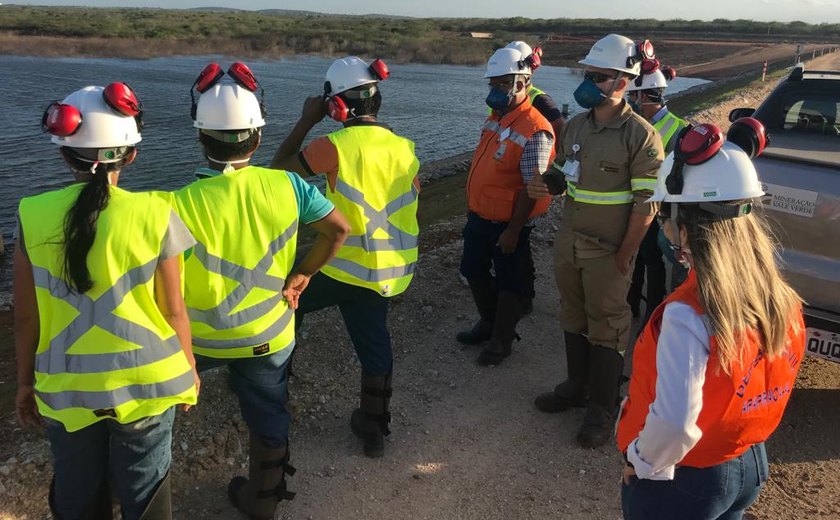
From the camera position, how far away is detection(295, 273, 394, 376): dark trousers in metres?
3.72

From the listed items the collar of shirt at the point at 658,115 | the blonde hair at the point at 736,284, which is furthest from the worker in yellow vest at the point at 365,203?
the collar of shirt at the point at 658,115

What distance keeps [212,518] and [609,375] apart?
8.03 ft

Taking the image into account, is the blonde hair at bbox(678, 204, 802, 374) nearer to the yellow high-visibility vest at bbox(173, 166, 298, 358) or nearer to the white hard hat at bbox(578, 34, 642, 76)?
the yellow high-visibility vest at bbox(173, 166, 298, 358)

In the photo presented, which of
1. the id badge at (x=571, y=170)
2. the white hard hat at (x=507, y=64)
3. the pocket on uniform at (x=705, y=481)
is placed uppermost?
the white hard hat at (x=507, y=64)

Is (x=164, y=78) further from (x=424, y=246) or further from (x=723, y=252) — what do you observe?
(x=723, y=252)

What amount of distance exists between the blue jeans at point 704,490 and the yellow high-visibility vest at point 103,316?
180 cm

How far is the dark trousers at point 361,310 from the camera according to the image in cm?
372

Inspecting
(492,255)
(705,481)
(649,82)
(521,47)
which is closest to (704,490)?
(705,481)

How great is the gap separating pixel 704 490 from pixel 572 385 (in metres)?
2.28

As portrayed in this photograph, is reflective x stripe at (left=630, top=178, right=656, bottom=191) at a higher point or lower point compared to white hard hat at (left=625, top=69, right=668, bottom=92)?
lower

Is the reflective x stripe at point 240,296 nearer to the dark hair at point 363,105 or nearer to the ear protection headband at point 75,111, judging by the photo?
the ear protection headband at point 75,111

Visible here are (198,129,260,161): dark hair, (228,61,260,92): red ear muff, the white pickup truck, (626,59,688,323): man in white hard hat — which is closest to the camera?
(198,129,260,161): dark hair

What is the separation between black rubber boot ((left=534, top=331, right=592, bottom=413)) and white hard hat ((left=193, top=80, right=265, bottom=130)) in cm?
255

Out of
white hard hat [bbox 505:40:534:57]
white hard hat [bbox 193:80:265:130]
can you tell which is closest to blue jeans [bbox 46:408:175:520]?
white hard hat [bbox 193:80:265:130]
